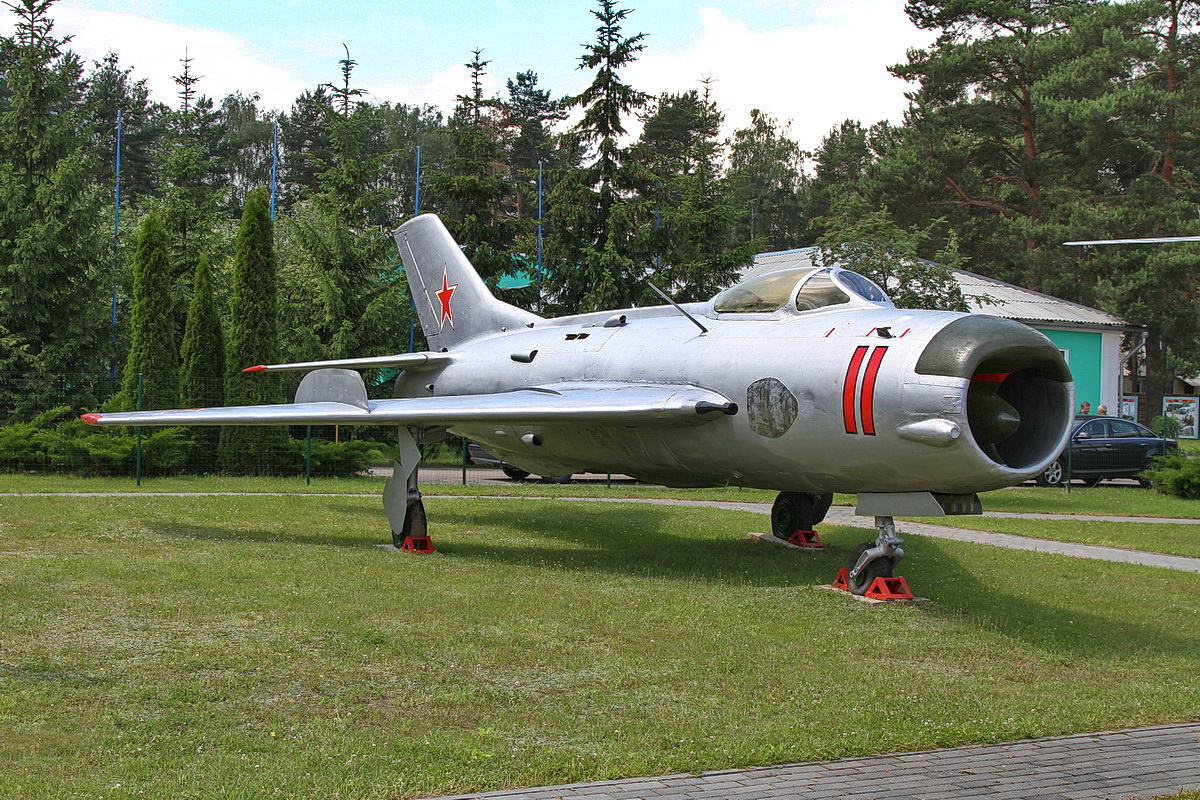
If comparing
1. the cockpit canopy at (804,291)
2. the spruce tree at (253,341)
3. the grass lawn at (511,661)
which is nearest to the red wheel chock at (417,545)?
the grass lawn at (511,661)

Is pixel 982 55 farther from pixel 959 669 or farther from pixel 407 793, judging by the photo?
pixel 407 793

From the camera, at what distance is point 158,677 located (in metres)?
6.85

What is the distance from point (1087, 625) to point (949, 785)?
16.4 ft

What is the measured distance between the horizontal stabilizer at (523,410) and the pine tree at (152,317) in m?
11.5

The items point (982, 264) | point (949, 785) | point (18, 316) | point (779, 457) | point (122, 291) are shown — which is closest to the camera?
point (949, 785)

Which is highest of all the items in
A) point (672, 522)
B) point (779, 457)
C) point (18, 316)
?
point (18, 316)

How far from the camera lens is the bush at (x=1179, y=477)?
23.8 meters

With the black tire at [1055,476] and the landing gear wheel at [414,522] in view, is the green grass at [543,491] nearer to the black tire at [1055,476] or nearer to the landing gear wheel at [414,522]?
the black tire at [1055,476]

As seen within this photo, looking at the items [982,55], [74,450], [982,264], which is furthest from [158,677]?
[982,264]

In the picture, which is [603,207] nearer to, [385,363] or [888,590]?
[385,363]

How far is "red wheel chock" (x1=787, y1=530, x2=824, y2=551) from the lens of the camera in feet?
46.5

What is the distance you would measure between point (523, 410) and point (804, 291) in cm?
316

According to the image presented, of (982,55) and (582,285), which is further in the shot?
(982,55)

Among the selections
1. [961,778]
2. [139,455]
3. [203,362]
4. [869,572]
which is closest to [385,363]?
[869,572]
